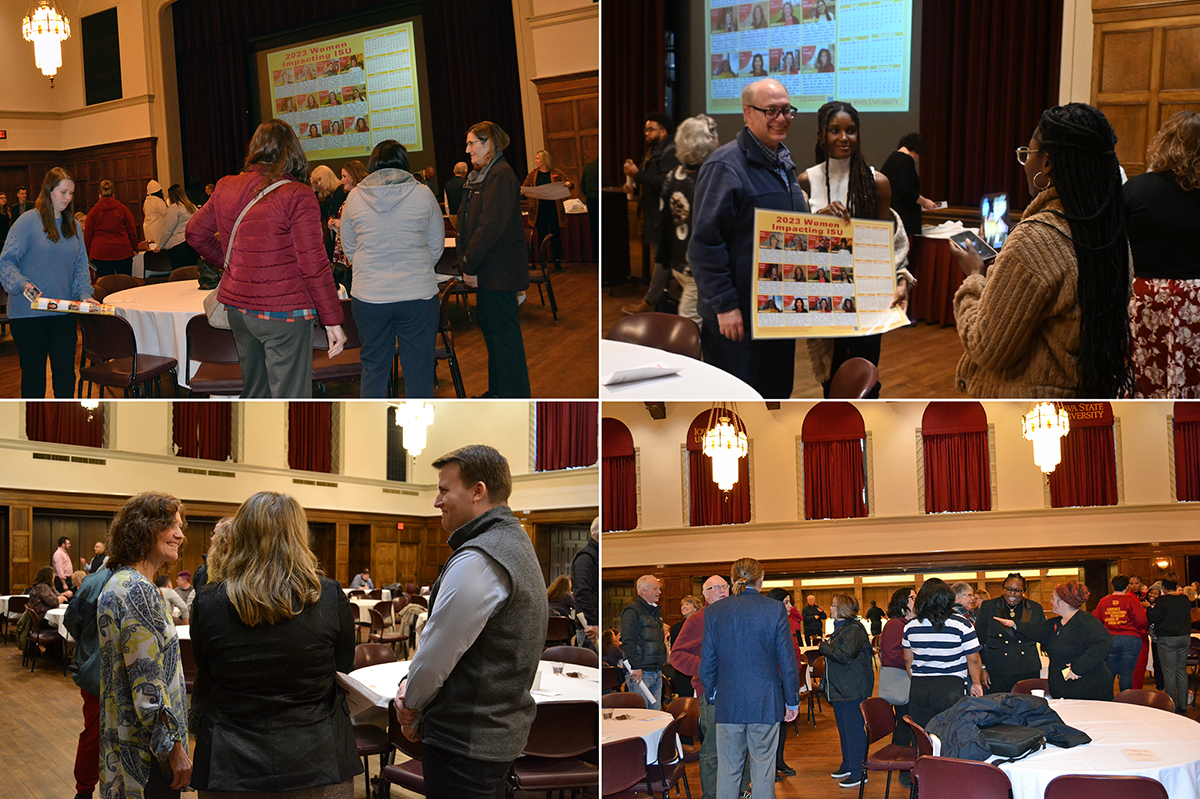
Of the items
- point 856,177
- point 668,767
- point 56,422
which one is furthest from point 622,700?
point 56,422

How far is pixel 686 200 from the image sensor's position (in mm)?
4070

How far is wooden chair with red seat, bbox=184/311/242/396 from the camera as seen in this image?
4070mm

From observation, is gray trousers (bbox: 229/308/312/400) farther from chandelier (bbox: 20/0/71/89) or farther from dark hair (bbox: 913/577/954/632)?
dark hair (bbox: 913/577/954/632)

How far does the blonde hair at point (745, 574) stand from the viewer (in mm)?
3520

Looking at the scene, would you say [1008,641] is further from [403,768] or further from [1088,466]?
[403,768]

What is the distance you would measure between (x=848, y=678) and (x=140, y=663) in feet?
9.38

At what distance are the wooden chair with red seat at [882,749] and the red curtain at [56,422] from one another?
349cm

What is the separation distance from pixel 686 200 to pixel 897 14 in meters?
1.85

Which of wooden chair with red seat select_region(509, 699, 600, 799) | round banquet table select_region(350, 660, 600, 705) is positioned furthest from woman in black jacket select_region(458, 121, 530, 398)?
wooden chair with red seat select_region(509, 699, 600, 799)

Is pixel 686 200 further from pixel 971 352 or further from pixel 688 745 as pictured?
pixel 688 745

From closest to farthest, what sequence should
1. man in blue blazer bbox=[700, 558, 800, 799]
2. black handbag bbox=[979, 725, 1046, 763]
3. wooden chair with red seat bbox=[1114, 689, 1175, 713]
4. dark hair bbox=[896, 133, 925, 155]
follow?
1. black handbag bbox=[979, 725, 1046, 763]
2. man in blue blazer bbox=[700, 558, 800, 799]
3. wooden chair with red seat bbox=[1114, 689, 1175, 713]
4. dark hair bbox=[896, 133, 925, 155]

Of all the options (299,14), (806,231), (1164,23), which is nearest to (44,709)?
(299,14)

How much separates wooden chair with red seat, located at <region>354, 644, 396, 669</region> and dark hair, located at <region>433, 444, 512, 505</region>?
7.62ft

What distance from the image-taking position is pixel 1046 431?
141 inches
